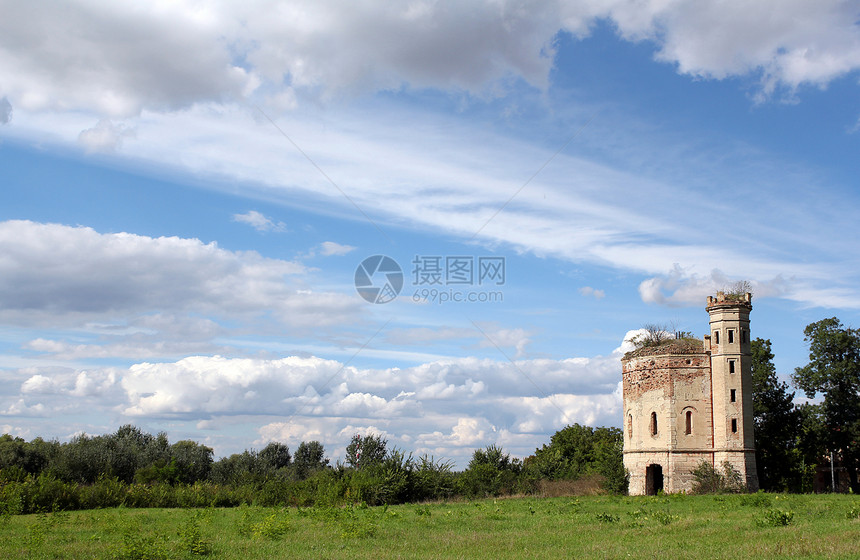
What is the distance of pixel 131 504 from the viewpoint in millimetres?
38000

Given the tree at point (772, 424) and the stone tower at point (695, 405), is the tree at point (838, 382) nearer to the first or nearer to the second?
the tree at point (772, 424)

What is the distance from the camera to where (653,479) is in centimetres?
4494

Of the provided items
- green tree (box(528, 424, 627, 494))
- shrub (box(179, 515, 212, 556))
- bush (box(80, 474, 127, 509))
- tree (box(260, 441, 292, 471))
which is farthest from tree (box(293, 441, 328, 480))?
shrub (box(179, 515, 212, 556))

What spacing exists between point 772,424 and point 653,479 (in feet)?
51.2

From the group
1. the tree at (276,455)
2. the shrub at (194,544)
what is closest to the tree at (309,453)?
the tree at (276,455)

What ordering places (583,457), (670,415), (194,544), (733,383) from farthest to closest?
(583,457)
(670,415)
(733,383)
(194,544)

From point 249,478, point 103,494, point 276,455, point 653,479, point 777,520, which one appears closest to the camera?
point 777,520

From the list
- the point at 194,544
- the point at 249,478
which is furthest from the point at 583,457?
the point at 194,544

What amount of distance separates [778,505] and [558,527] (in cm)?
1224

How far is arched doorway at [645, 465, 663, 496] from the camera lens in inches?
1736

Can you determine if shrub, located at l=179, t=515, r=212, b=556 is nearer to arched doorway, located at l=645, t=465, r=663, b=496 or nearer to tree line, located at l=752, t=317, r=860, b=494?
arched doorway, located at l=645, t=465, r=663, b=496

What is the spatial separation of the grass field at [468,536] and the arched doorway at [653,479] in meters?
16.1

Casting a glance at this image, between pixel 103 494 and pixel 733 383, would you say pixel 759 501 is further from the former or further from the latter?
pixel 103 494

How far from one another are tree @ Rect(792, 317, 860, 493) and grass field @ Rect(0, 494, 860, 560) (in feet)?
93.1
